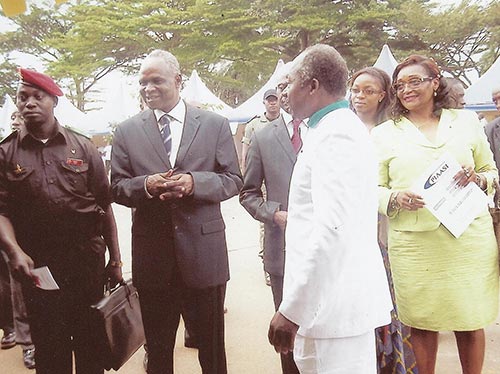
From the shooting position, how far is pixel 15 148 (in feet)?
7.82

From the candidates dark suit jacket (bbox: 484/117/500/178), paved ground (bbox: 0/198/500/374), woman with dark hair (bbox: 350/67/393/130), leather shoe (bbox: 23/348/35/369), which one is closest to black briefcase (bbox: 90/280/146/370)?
paved ground (bbox: 0/198/500/374)

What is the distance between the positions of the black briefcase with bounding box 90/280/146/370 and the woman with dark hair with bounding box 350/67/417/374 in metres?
1.37

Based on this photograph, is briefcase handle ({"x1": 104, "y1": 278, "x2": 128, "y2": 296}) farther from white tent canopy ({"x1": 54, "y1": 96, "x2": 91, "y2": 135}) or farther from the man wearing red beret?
white tent canopy ({"x1": 54, "y1": 96, "x2": 91, "y2": 135})

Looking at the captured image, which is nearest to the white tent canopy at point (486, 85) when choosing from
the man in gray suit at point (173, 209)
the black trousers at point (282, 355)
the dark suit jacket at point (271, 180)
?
the dark suit jacket at point (271, 180)

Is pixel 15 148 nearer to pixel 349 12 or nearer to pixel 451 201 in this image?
pixel 451 201

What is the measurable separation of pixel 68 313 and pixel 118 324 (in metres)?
0.28

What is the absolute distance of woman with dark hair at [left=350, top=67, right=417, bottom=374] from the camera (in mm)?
2645

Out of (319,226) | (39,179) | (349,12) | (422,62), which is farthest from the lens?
(349,12)

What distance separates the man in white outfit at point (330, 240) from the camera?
1547 mm

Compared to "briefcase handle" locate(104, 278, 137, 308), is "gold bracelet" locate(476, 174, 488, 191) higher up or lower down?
higher up

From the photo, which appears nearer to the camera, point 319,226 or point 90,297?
point 319,226

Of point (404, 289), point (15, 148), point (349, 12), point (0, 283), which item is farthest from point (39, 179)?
point (349, 12)

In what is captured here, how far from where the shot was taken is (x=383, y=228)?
2.78 m

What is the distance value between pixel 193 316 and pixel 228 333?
138 centimetres
